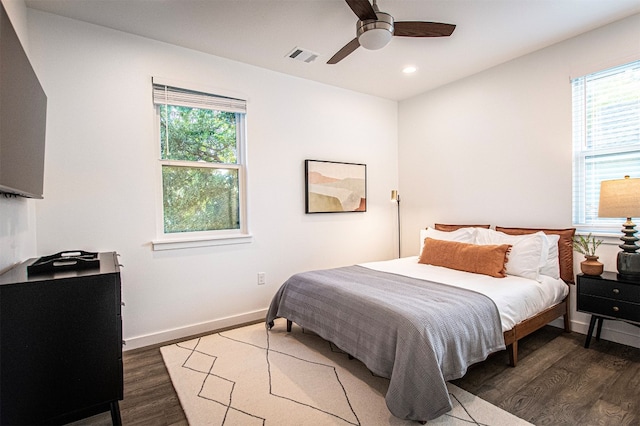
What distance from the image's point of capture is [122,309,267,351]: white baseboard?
9.40 ft

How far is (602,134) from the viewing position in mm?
2916

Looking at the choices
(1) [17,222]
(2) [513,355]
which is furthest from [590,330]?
(1) [17,222]

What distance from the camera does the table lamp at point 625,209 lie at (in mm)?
2428

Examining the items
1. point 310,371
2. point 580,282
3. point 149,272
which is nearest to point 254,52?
point 149,272

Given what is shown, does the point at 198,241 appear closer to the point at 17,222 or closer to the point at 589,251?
the point at 17,222

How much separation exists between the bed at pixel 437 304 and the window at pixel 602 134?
320 millimetres

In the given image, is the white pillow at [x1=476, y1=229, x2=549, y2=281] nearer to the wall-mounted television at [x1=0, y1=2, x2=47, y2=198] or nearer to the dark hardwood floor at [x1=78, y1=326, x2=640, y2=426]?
the dark hardwood floor at [x1=78, y1=326, x2=640, y2=426]

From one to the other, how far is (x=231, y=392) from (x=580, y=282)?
2901 mm

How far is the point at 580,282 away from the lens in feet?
8.98

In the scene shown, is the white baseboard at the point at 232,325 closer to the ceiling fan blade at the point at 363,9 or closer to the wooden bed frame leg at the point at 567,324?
the wooden bed frame leg at the point at 567,324

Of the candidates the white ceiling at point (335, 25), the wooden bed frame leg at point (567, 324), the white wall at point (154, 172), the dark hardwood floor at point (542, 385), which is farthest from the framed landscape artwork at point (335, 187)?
the wooden bed frame leg at point (567, 324)

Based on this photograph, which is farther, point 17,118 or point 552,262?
point 552,262

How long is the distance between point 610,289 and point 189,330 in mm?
3617

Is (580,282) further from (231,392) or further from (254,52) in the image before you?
(254,52)
